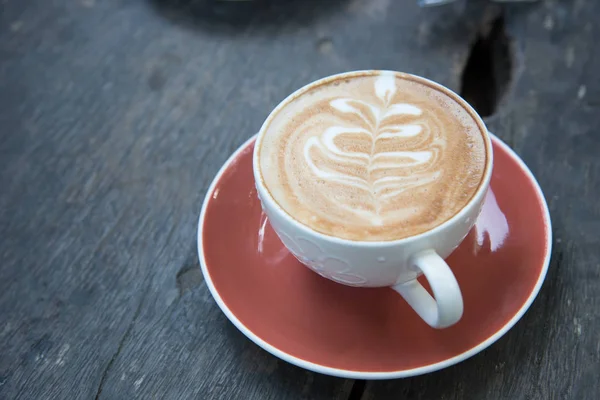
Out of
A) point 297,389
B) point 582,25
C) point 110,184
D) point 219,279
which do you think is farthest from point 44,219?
point 582,25

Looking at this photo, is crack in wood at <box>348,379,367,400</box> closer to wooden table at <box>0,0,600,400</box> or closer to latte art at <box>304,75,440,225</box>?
wooden table at <box>0,0,600,400</box>

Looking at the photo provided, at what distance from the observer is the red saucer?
671 millimetres

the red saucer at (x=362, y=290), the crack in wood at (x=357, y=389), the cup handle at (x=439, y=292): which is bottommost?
the crack in wood at (x=357, y=389)

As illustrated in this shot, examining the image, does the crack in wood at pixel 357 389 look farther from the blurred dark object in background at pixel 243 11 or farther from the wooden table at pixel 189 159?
the blurred dark object in background at pixel 243 11

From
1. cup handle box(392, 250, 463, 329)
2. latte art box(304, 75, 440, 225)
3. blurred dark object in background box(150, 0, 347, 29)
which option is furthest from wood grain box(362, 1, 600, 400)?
blurred dark object in background box(150, 0, 347, 29)

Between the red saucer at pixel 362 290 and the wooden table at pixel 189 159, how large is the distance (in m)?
0.05

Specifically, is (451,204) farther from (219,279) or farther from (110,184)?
(110,184)

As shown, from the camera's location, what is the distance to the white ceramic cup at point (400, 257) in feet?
1.99

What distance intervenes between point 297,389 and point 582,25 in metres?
0.82

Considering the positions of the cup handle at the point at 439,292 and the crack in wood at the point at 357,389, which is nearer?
the cup handle at the point at 439,292

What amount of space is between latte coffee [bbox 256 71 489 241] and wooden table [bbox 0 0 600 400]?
20 cm

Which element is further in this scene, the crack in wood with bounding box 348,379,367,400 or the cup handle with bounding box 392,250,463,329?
the crack in wood with bounding box 348,379,367,400

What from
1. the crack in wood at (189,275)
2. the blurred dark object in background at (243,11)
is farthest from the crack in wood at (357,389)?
the blurred dark object in background at (243,11)

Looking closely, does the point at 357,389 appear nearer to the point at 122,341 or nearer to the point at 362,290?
the point at 362,290
